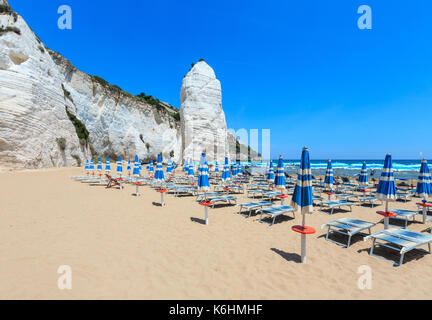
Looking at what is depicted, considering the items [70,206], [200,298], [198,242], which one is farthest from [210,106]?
[200,298]

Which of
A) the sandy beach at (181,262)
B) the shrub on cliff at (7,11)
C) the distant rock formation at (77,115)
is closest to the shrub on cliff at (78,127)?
the distant rock formation at (77,115)

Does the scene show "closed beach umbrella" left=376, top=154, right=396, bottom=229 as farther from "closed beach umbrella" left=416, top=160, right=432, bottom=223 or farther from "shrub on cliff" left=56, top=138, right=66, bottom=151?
"shrub on cliff" left=56, top=138, right=66, bottom=151

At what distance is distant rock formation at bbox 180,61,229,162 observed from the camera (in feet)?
101

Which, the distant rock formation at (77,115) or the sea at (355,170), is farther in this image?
the sea at (355,170)

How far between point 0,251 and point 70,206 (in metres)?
4.38

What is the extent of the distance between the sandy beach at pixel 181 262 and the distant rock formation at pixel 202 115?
80.0 feet

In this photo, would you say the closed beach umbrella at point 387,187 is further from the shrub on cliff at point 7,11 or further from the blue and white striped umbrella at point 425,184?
the shrub on cliff at point 7,11

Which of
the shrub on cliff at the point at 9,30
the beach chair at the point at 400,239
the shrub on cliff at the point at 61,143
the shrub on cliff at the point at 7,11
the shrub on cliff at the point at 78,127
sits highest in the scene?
A: the shrub on cliff at the point at 7,11

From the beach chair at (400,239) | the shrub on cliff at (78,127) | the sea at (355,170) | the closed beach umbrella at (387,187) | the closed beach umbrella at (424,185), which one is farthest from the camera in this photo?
the shrub on cliff at (78,127)

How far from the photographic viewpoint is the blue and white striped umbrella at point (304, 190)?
4148 millimetres

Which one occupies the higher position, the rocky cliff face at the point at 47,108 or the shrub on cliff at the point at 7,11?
the shrub on cliff at the point at 7,11

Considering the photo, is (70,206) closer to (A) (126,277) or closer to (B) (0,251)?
(B) (0,251)
